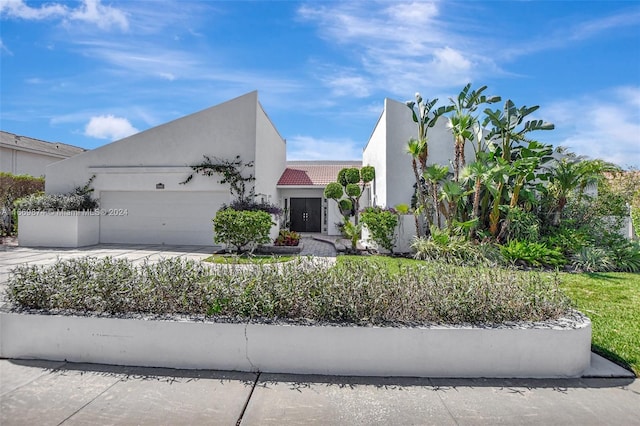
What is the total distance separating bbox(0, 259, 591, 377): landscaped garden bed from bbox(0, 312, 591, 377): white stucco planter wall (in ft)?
0.04

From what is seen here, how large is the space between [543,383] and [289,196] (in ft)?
54.8

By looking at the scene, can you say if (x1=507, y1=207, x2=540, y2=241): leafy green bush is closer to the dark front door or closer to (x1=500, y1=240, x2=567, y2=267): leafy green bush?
(x1=500, y1=240, x2=567, y2=267): leafy green bush

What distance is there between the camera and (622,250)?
386 inches

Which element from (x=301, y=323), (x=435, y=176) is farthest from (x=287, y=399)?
(x=435, y=176)

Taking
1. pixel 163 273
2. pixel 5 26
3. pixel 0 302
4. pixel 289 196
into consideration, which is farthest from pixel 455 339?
pixel 289 196

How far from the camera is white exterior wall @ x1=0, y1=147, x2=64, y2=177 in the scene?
733 inches

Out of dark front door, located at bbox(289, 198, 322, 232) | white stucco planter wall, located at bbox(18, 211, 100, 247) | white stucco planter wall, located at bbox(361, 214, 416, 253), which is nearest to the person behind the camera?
white stucco planter wall, located at bbox(361, 214, 416, 253)

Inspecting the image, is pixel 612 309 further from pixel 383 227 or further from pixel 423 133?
pixel 423 133

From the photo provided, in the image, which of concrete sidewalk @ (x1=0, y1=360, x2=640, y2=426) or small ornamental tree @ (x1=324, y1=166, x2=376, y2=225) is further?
small ornamental tree @ (x1=324, y1=166, x2=376, y2=225)

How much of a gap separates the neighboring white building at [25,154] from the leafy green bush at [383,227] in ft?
67.7

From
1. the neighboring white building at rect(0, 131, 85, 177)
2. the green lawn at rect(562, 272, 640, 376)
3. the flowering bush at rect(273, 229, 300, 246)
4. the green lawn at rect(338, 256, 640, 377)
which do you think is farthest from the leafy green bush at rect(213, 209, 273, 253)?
the neighboring white building at rect(0, 131, 85, 177)

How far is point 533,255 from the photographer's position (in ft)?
31.1

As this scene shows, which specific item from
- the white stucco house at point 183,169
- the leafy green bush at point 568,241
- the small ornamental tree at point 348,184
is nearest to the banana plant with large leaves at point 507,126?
the leafy green bush at point 568,241

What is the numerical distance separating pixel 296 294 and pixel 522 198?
999cm
